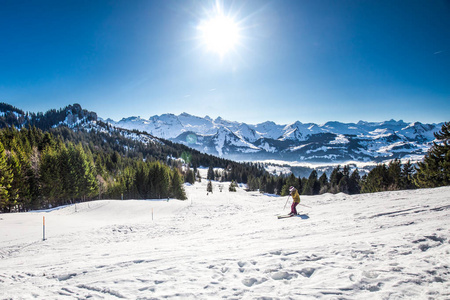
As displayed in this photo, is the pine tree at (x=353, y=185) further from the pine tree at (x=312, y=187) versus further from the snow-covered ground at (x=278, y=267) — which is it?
the snow-covered ground at (x=278, y=267)

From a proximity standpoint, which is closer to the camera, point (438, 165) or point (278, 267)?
point (278, 267)

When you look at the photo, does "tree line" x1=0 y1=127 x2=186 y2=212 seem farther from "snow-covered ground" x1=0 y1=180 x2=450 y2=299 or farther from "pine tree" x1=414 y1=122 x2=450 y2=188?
"pine tree" x1=414 y1=122 x2=450 y2=188

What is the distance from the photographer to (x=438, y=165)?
27.6 metres

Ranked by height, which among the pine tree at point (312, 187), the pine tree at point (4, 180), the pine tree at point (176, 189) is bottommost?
the pine tree at point (312, 187)

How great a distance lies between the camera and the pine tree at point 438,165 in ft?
85.2

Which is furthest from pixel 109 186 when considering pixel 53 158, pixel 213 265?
pixel 213 265

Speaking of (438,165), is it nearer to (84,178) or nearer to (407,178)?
(407,178)

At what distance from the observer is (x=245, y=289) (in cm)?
454

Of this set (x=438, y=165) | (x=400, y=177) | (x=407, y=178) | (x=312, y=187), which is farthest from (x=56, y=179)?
(x=312, y=187)

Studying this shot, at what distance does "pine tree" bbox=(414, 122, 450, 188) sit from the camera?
85.2ft

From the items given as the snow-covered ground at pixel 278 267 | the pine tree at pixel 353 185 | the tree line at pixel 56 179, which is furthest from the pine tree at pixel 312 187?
the snow-covered ground at pixel 278 267

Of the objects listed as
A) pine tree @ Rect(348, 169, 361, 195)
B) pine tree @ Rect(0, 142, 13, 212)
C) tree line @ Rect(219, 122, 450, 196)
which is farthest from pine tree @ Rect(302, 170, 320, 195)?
pine tree @ Rect(0, 142, 13, 212)

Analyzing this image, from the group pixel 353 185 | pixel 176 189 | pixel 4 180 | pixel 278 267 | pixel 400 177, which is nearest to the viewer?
Result: pixel 278 267

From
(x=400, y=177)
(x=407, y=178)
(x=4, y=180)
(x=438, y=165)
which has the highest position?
(x=4, y=180)
